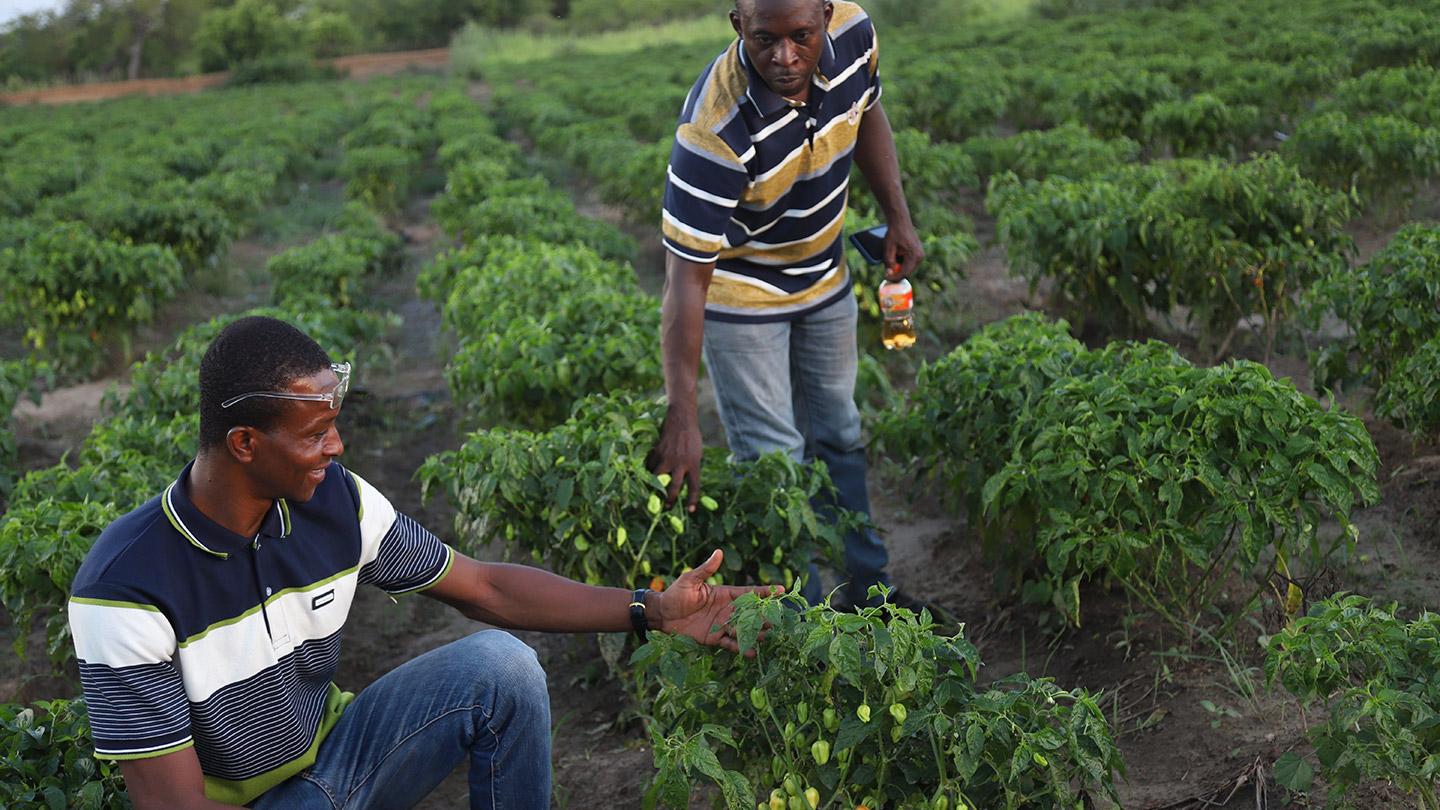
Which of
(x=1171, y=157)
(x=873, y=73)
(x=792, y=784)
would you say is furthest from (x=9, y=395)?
(x=1171, y=157)

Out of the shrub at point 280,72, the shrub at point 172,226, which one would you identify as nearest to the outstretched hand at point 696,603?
the shrub at point 172,226

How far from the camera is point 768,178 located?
3266 mm

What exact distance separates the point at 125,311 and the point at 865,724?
6893mm

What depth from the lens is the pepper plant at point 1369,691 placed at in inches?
86.6

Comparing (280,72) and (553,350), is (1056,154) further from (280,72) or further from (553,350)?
(280,72)

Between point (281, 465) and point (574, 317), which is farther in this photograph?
point (574, 317)

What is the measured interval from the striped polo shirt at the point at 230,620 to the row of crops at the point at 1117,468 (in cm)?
62

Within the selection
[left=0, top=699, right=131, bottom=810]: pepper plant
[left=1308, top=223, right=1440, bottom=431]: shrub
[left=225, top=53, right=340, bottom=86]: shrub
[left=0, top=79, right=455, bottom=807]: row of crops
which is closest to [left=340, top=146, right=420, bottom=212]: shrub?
[left=0, top=79, right=455, bottom=807]: row of crops

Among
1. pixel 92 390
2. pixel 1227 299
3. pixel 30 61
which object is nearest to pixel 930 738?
pixel 1227 299

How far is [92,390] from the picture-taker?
781cm

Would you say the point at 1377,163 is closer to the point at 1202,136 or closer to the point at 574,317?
the point at 1202,136

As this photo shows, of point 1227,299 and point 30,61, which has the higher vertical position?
point 1227,299

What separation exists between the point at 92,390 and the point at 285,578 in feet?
20.5

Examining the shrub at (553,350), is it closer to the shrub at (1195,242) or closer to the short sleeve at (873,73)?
the short sleeve at (873,73)
